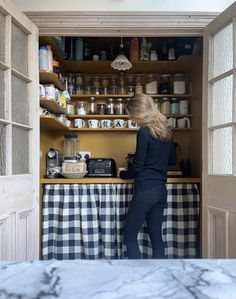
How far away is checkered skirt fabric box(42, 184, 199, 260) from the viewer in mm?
2443

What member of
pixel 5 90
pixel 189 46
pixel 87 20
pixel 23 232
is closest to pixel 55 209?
pixel 23 232

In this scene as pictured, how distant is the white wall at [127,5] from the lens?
1.88 metres

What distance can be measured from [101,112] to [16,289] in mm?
2756

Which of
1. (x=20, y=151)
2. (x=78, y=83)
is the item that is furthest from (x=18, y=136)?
(x=78, y=83)

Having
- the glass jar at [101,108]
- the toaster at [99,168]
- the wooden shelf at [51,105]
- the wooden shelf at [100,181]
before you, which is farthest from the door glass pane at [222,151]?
the glass jar at [101,108]

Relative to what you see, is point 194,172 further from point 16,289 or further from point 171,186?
point 16,289

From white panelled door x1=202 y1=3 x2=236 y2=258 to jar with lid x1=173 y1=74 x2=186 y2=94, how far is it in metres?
1.18

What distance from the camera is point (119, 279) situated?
1.96 ft

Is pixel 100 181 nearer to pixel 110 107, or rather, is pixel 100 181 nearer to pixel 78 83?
pixel 110 107

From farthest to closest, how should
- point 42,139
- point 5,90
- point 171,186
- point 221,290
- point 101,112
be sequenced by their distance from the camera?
point 101,112
point 42,139
point 171,186
point 5,90
point 221,290

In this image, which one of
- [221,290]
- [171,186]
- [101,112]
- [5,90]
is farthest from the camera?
[101,112]

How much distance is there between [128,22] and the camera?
1924 millimetres

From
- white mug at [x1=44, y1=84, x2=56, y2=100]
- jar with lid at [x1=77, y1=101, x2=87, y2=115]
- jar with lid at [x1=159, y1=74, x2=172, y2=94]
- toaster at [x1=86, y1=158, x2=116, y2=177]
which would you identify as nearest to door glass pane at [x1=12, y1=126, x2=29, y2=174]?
white mug at [x1=44, y1=84, x2=56, y2=100]

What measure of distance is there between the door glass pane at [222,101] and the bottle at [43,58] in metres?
1.16
